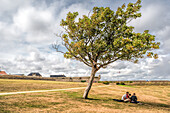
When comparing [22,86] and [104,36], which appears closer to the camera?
[104,36]

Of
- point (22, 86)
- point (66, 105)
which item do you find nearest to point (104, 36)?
point (66, 105)

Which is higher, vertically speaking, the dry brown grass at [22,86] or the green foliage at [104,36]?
the green foliage at [104,36]

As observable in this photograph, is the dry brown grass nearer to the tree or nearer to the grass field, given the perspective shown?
the grass field

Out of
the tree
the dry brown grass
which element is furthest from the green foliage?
the dry brown grass

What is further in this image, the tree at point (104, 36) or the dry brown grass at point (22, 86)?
the dry brown grass at point (22, 86)

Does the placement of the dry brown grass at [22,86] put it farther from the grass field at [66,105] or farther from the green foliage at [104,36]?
the green foliage at [104,36]

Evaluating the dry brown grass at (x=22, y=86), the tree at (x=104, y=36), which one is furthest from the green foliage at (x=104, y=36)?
the dry brown grass at (x=22, y=86)

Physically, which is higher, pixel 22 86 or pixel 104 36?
pixel 104 36

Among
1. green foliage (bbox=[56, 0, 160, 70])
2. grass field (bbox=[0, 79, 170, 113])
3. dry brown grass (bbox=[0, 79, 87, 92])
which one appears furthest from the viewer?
dry brown grass (bbox=[0, 79, 87, 92])

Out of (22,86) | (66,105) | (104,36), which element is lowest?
(66,105)

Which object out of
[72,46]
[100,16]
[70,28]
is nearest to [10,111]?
[72,46]

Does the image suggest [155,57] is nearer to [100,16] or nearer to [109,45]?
[109,45]

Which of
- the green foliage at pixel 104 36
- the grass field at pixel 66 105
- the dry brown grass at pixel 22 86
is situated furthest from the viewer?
the dry brown grass at pixel 22 86

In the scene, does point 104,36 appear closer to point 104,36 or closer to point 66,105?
point 104,36
